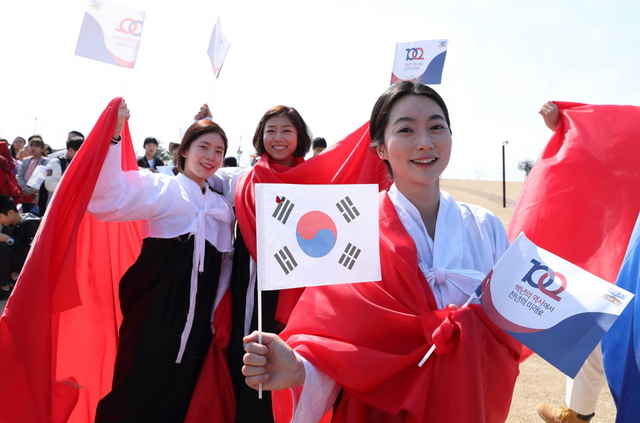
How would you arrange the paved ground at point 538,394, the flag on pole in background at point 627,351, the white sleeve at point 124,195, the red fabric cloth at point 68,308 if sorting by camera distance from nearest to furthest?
1. the flag on pole in background at point 627,351
2. the red fabric cloth at point 68,308
3. the white sleeve at point 124,195
4. the paved ground at point 538,394

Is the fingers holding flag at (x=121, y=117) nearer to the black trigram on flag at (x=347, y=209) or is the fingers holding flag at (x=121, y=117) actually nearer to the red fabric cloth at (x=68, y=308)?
the red fabric cloth at (x=68, y=308)

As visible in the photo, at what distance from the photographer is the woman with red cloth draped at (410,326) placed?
59.6 inches

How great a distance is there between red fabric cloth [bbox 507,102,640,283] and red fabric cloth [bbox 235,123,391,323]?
2.99 ft

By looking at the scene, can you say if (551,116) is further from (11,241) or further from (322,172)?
(11,241)

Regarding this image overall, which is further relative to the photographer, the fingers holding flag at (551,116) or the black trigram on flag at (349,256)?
the fingers holding flag at (551,116)

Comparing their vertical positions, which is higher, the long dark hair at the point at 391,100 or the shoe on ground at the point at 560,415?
the long dark hair at the point at 391,100

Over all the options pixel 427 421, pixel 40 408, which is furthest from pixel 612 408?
pixel 40 408

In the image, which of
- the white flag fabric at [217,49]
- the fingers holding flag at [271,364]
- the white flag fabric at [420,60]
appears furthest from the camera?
the white flag fabric at [217,49]

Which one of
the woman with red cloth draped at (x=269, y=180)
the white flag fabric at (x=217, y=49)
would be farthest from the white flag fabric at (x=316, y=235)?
the white flag fabric at (x=217, y=49)

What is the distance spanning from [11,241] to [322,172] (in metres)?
5.01

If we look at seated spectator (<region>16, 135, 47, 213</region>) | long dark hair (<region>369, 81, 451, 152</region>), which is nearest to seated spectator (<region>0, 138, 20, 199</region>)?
seated spectator (<region>16, 135, 47, 213</region>)

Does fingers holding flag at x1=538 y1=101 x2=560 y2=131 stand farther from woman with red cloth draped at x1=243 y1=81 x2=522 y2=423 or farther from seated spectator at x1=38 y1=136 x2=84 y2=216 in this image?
seated spectator at x1=38 y1=136 x2=84 y2=216

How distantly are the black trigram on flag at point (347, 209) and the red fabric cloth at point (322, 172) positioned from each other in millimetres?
1545

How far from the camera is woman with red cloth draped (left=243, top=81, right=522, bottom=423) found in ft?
4.97
